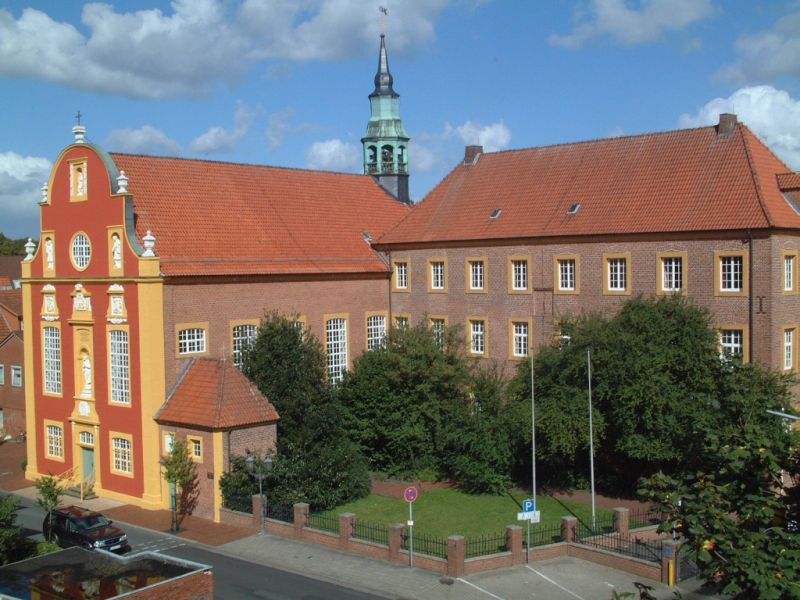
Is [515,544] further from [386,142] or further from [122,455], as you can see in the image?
[386,142]

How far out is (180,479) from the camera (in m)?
29.7

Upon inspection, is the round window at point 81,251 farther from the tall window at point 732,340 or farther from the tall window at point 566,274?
the tall window at point 732,340

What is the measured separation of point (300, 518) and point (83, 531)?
6542 millimetres

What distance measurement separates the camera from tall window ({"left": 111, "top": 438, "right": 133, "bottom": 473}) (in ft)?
111

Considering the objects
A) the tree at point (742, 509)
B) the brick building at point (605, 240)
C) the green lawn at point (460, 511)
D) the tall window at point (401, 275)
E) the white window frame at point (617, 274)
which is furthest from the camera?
the tall window at point (401, 275)

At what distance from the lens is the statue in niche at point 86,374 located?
35.7 metres

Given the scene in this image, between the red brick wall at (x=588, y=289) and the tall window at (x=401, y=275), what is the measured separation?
1.15ft

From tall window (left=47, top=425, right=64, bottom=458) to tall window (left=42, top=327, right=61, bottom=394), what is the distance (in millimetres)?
1614

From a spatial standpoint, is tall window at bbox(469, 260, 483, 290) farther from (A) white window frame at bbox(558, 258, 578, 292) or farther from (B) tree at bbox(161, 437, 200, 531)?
(B) tree at bbox(161, 437, 200, 531)

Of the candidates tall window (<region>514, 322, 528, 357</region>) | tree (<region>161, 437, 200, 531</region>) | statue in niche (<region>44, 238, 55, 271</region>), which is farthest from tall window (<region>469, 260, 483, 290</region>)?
statue in niche (<region>44, 238, 55, 271</region>)

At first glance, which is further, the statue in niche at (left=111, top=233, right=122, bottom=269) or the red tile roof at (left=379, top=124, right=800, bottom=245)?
the statue in niche at (left=111, top=233, right=122, bottom=269)

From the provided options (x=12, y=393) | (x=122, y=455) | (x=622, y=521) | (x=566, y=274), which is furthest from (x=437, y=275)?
(x=12, y=393)

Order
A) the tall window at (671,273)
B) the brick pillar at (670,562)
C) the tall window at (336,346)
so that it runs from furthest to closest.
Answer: the tall window at (336,346)
the tall window at (671,273)
the brick pillar at (670,562)

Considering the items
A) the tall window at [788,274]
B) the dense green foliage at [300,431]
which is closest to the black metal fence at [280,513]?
the dense green foliage at [300,431]
